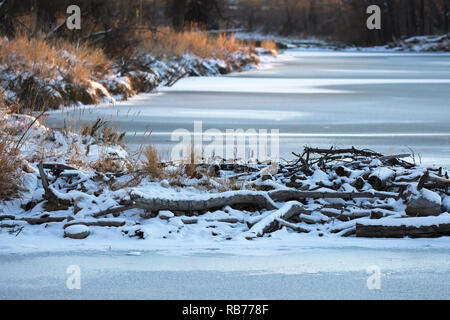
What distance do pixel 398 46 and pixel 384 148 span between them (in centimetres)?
5511

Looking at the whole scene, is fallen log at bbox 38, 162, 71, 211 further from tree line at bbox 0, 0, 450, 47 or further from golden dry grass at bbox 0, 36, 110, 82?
tree line at bbox 0, 0, 450, 47

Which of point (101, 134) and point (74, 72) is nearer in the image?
point (101, 134)

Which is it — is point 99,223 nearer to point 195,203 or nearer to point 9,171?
point 195,203

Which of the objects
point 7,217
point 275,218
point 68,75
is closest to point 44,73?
point 68,75

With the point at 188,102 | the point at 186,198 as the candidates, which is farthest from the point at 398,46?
the point at 186,198

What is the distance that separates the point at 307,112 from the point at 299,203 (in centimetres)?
878

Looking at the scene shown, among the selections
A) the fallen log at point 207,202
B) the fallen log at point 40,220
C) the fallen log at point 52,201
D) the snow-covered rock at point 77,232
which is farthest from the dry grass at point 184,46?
the snow-covered rock at point 77,232

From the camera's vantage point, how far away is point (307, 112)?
14.5 metres

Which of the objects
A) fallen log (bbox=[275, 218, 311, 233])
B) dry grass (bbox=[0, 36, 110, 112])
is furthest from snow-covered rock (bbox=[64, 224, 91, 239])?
dry grass (bbox=[0, 36, 110, 112])

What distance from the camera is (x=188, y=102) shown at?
52.7 feet

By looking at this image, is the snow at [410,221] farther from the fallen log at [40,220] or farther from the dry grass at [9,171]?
the dry grass at [9,171]

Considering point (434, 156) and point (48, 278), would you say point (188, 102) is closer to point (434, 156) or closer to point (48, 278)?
point (434, 156)

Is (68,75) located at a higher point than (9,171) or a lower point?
higher

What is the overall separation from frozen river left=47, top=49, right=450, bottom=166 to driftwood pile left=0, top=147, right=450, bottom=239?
1.78m
